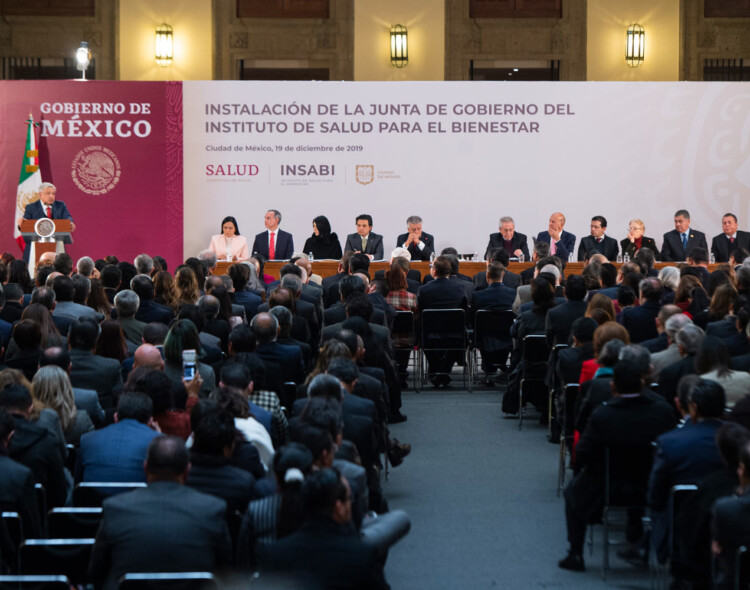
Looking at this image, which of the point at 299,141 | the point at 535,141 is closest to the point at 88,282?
the point at 299,141

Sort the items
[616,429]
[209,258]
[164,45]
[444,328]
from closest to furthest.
Answer: [616,429], [444,328], [209,258], [164,45]

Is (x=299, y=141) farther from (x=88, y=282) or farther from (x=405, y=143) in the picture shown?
(x=88, y=282)

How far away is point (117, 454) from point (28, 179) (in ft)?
38.3

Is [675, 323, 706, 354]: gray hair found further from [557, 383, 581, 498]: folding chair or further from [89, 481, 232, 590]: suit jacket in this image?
[89, 481, 232, 590]: suit jacket

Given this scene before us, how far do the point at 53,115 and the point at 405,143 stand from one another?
198 inches

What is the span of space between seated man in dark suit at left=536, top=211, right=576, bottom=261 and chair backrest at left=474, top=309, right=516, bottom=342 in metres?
4.81

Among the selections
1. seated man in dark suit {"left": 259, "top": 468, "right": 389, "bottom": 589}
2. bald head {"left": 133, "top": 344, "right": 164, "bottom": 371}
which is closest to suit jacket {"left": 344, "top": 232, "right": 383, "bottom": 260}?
bald head {"left": 133, "top": 344, "right": 164, "bottom": 371}

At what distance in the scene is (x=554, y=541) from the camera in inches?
245

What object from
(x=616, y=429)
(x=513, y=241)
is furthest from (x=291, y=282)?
(x=513, y=241)

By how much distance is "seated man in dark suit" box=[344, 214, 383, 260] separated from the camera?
48.8 feet

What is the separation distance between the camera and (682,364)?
21.0 feet

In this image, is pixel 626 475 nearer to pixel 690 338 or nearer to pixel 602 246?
pixel 690 338


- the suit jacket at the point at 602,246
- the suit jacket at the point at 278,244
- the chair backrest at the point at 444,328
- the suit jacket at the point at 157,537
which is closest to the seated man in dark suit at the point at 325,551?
the suit jacket at the point at 157,537

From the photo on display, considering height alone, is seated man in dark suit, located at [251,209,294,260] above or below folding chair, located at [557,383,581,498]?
above
